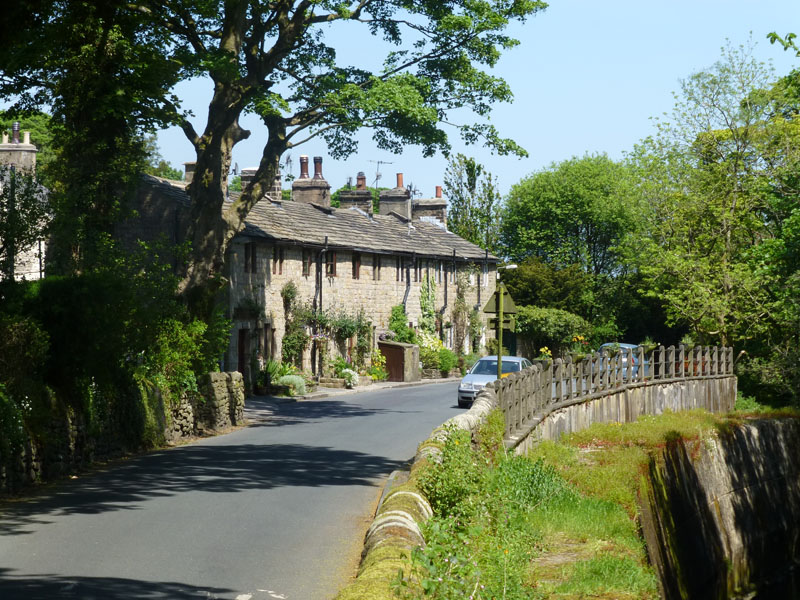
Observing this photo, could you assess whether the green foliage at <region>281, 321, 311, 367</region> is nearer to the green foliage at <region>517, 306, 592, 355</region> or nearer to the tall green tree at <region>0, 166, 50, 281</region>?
the green foliage at <region>517, 306, 592, 355</region>

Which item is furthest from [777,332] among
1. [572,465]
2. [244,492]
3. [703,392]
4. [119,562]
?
[119,562]

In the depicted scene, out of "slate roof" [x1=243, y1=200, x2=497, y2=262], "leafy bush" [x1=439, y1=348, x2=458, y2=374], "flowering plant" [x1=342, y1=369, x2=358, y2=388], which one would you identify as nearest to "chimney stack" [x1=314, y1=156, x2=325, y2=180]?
"slate roof" [x1=243, y1=200, x2=497, y2=262]

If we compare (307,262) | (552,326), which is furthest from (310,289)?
(552,326)

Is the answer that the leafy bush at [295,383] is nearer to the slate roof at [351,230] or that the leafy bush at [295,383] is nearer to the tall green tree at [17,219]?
the slate roof at [351,230]

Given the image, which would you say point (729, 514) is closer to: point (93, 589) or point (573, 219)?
point (93, 589)

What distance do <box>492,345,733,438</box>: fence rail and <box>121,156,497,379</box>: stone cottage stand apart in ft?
52.7

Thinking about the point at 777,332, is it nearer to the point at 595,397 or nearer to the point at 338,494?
the point at 595,397

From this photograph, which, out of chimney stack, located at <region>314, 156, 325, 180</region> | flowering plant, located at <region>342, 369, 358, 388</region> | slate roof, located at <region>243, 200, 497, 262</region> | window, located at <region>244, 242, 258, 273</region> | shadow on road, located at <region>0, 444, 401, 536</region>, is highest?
chimney stack, located at <region>314, 156, 325, 180</region>

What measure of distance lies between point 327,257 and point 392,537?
38.9 meters

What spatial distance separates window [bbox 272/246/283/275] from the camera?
141ft

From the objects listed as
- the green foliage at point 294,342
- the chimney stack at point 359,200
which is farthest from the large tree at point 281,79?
the chimney stack at point 359,200

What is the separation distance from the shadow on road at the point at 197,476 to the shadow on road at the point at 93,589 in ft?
9.20

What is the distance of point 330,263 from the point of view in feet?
155

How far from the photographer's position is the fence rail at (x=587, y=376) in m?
19.5
